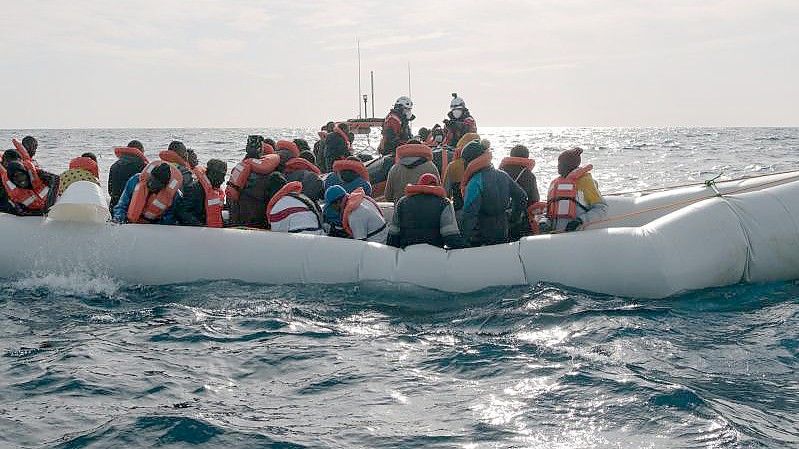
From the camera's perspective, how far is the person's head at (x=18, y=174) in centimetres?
820

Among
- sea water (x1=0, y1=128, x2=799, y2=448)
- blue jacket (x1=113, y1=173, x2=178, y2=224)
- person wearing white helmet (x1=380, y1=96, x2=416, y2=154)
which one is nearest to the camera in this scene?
sea water (x1=0, y1=128, x2=799, y2=448)

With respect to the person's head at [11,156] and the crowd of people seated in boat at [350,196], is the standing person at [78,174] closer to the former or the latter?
the crowd of people seated in boat at [350,196]

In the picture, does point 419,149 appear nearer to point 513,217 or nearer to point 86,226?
point 513,217

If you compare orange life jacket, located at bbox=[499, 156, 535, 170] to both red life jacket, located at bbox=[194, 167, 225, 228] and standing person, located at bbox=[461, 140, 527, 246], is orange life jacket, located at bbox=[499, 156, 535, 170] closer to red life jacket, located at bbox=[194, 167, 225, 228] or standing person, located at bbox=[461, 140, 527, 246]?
standing person, located at bbox=[461, 140, 527, 246]

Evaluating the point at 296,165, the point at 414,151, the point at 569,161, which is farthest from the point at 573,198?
the point at 296,165

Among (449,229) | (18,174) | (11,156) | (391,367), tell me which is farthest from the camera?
(11,156)

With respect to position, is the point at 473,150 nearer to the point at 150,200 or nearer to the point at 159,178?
the point at 159,178

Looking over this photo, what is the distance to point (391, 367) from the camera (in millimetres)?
5020

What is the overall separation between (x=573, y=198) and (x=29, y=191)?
5.63 m

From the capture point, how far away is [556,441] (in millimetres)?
3844

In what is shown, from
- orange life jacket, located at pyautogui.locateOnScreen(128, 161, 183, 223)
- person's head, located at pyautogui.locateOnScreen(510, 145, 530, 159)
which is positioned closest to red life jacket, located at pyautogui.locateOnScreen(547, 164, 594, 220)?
person's head, located at pyautogui.locateOnScreen(510, 145, 530, 159)

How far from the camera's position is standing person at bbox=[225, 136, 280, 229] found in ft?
26.0

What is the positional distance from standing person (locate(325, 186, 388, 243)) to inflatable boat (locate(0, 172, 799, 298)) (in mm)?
352

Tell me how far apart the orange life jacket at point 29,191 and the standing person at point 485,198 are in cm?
452
